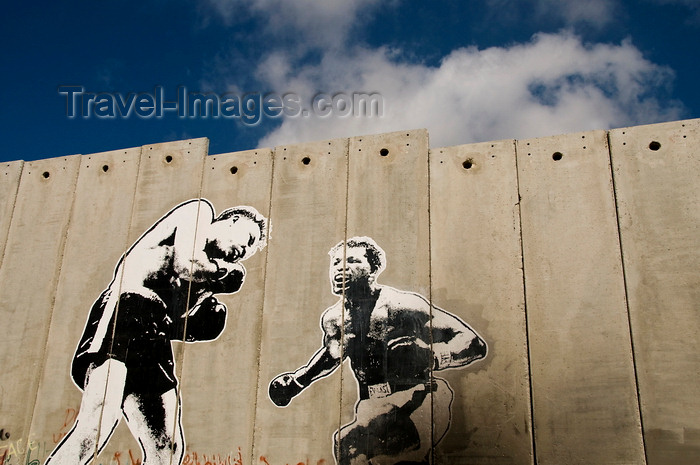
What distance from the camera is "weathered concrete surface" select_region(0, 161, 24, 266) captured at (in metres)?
11.4

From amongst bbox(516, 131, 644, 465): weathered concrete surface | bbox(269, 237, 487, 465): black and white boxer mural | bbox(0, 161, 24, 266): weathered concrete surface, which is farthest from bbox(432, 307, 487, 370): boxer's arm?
bbox(0, 161, 24, 266): weathered concrete surface

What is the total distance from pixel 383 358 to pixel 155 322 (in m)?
3.75

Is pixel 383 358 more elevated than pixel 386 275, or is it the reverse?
pixel 386 275

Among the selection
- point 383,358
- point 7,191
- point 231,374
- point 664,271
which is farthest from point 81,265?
point 664,271

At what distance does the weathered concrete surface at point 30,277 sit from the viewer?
1013 centimetres

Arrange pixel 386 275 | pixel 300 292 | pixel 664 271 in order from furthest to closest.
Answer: pixel 300 292 < pixel 386 275 < pixel 664 271

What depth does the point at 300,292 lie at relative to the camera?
944cm

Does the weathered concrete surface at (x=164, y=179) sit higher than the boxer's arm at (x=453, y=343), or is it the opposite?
the weathered concrete surface at (x=164, y=179)

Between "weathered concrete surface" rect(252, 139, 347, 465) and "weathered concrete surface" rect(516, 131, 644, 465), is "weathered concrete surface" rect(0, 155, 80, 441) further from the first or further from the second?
"weathered concrete surface" rect(516, 131, 644, 465)

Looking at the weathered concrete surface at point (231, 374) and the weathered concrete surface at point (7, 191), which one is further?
the weathered concrete surface at point (7, 191)

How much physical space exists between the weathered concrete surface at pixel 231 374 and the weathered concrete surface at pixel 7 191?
424cm

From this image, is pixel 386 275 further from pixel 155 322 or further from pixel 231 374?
pixel 155 322

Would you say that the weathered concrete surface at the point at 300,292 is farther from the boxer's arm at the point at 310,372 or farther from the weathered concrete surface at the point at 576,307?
the weathered concrete surface at the point at 576,307

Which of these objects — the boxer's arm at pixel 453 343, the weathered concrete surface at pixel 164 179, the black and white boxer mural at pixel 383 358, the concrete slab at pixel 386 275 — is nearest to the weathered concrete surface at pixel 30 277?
the weathered concrete surface at pixel 164 179
